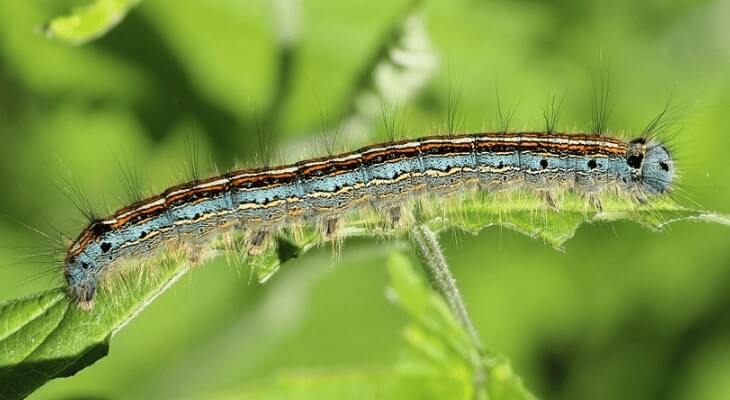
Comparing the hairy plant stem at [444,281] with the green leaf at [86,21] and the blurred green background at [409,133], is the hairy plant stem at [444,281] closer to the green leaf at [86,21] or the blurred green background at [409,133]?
the green leaf at [86,21]

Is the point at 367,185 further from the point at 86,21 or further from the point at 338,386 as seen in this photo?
the point at 338,386

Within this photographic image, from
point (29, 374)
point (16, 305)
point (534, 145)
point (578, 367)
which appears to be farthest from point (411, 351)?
point (578, 367)

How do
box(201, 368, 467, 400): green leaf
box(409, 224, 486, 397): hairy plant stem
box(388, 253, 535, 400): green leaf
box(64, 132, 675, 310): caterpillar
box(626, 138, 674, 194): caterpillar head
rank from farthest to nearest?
box(626, 138, 674, 194): caterpillar head, box(64, 132, 675, 310): caterpillar, box(409, 224, 486, 397): hairy plant stem, box(388, 253, 535, 400): green leaf, box(201, 368, 467, 400): green leaf

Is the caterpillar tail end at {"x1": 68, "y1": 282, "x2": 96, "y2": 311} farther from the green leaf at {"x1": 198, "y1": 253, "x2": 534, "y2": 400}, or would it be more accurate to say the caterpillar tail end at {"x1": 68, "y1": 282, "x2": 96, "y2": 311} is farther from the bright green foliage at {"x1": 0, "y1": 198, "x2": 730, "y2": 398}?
the green leaf at {"x1": 198, "y1": 253, "x2": 534, "y2": 400}

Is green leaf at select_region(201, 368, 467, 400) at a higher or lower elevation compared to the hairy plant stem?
higher

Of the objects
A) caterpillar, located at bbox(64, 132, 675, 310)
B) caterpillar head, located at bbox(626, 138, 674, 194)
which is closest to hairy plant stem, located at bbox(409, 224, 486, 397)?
caterpillar, located at bbox(64, 132, 675, 310)

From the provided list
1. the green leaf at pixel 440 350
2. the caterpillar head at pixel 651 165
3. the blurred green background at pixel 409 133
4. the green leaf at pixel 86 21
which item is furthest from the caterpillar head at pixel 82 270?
the caterpillar head at pixel 651 165

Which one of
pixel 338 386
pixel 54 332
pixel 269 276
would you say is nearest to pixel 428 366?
pixel 338 386
